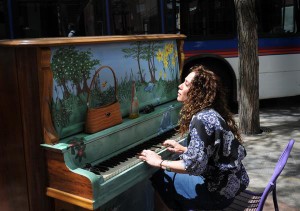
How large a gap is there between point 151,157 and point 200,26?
5044 mm

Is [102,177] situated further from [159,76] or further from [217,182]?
[159,76]

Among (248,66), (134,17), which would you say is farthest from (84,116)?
(134,17)

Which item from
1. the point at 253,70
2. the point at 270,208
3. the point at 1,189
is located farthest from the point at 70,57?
the point at 253,70

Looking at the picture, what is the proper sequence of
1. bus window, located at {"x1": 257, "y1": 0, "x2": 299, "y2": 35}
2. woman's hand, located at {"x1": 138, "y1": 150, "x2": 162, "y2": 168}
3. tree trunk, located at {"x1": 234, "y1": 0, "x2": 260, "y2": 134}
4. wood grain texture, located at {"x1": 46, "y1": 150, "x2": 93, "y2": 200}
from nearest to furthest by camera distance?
wood grain texture, located at {"x1": 46, "y1": 150, "x2": 93, "y2": 200} → woman's hand, located at {"x1": 138, "y1": 150, "x2": 162, "y2": 168} → tree trunk, located at {"x1": 234, "y1": 0, "x2": 260, "y2": 134} → bus window, located at {"x1": 257, "y1": 0, "x2": 299, "y2": 35}

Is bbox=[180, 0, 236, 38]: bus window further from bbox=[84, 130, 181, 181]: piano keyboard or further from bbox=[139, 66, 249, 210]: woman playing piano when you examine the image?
bbox=[139, 66, 249, 210]: woman playing piano

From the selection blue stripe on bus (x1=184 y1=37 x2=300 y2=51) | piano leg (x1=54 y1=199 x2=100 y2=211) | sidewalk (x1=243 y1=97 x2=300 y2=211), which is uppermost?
blue stripe on bus (x1=184 y1=37 x2=300 y2=51)

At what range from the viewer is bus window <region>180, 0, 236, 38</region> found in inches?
283

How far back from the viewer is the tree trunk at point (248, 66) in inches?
234

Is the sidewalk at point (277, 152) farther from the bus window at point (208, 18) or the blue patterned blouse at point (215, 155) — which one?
the bus window at point (208, 18)

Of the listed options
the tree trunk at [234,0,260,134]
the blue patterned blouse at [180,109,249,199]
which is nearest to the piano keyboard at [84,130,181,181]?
the blue patterned blouse at [180,109,249,199]

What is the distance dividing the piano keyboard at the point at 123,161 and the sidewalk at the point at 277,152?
136 centimetres

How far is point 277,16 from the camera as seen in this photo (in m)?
7.62

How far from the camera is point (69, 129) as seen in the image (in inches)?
96.0

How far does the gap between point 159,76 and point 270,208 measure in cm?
151
